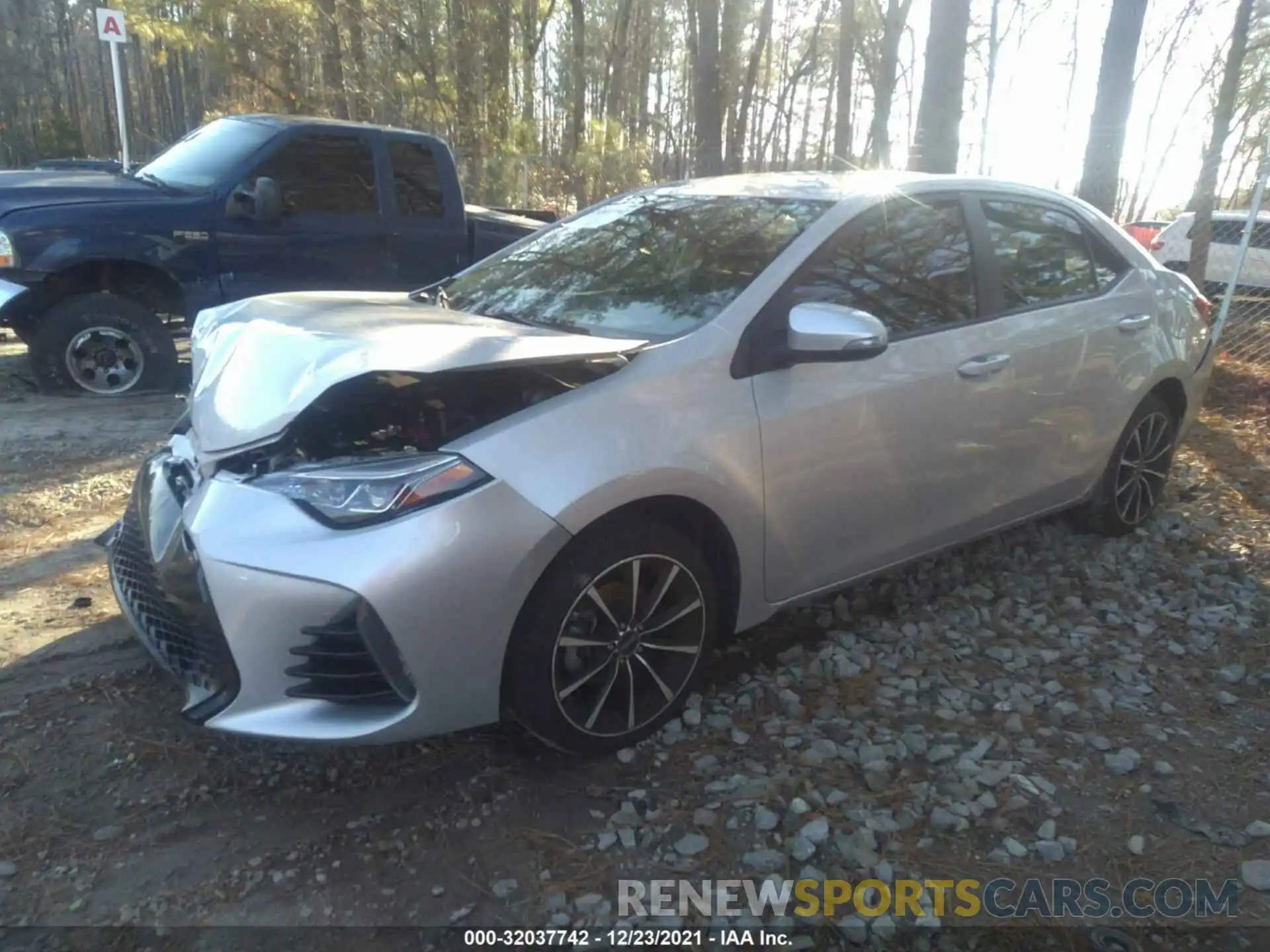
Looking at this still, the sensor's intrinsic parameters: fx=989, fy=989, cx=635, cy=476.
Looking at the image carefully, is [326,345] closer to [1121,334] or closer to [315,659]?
[315,659]

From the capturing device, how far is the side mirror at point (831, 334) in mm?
2990

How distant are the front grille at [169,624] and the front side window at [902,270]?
1.99 m

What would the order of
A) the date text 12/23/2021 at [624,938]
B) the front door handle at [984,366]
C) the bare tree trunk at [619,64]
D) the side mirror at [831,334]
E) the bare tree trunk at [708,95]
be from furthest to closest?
the bare tree trunk at [619,64] < the bare tree trunk at [708,95] < the front door handle at [984,366] < the side mirror at [831,334] < the date text 12/23/2021 at [624,938]

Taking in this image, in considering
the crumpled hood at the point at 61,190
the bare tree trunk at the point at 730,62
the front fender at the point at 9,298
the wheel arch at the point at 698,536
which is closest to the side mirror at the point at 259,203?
the crumpled hood at the point at 61,190

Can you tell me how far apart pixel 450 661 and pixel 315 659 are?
0.33 metres

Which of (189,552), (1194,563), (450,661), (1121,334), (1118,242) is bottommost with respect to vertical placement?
(1194,563)

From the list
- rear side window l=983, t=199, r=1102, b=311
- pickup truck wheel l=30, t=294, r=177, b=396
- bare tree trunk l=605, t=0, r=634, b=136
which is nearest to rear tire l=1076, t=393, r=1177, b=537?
rear side window l=983, t=199, r=1102, b=311

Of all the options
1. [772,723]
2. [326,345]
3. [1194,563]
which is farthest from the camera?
[1194,563]

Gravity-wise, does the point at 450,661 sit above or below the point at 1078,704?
above

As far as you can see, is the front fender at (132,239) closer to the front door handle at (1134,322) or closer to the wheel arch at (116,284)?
the wheel arch at (116,284)

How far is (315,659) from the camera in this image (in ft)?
8.04

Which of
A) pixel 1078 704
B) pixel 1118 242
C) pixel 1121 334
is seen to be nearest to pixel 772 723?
pixel 1078 704

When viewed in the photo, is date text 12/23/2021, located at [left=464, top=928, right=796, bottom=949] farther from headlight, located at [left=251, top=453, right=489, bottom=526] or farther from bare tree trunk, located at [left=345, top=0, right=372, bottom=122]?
bare tree trunk, located at [left=345, top=0, right=372, bottom=122]

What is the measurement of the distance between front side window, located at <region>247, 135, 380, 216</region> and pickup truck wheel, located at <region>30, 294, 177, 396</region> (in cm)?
124
